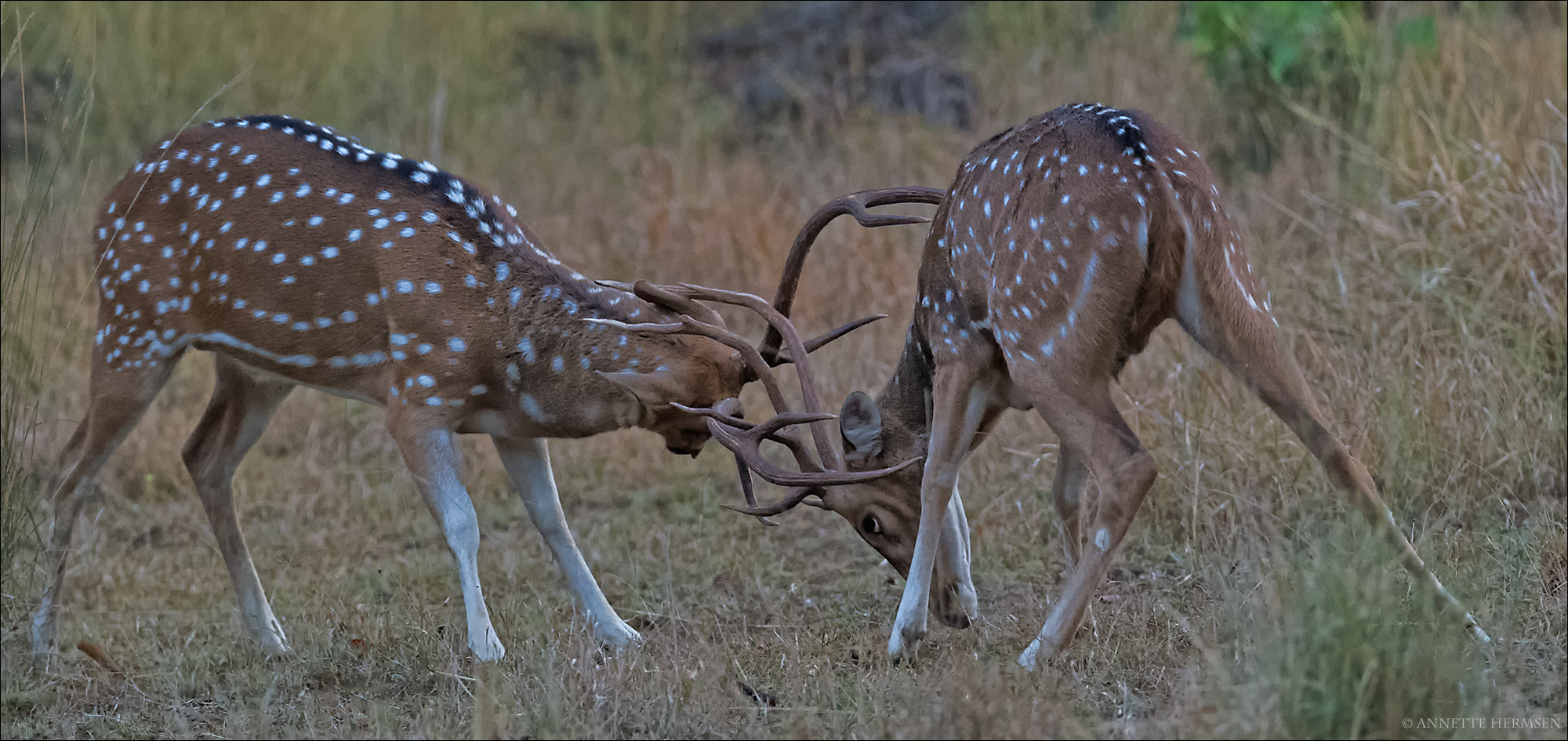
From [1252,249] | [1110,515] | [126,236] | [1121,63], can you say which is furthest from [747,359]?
[1121,63]

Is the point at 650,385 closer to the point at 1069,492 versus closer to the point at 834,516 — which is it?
the point at 1069,492

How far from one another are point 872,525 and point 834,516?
5.47 ft

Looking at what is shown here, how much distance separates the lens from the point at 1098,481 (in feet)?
14.5

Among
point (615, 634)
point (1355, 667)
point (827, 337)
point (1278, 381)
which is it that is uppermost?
point (1278, 381)

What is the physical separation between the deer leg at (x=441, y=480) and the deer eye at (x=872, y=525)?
1226 millimetres

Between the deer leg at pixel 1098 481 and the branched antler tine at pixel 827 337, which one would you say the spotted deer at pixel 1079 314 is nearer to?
the deer leg at pixel 1098 481

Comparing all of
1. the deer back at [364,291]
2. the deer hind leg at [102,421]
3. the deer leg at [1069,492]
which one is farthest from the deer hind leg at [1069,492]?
the deer hind leg at [102,421]

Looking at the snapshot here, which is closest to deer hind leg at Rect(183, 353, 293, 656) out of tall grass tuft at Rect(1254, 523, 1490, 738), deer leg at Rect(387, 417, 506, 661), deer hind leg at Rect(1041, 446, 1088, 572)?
deer leg at Rect(387, 417, 506, 661)

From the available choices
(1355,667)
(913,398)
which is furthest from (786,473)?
(1355,667)

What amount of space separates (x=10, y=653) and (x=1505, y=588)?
4.45 meters

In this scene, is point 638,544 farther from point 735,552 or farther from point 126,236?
point 126,236

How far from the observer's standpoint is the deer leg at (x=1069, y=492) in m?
5.19

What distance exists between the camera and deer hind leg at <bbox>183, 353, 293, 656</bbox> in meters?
5.64

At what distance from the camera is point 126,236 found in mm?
5520
